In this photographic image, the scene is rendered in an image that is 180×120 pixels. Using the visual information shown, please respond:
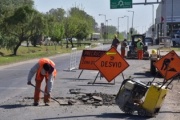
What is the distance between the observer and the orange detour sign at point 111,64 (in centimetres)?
1881

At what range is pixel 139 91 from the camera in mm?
11648

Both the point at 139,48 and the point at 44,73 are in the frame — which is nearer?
the point at 44,73

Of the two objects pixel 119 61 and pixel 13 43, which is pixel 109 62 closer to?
pixel 119 61

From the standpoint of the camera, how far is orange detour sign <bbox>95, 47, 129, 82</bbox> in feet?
61.7

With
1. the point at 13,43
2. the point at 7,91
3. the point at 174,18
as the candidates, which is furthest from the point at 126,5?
the point at 174,18

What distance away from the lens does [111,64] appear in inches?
741

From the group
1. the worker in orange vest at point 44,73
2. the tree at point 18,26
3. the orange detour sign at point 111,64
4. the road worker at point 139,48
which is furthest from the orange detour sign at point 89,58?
the tree at point 18,26

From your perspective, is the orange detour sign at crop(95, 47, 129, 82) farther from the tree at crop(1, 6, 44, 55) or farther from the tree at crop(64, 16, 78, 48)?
the tree at crop(64, 16, 78, 48)

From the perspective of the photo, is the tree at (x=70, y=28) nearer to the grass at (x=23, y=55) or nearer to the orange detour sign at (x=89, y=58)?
the grass at (x=23, y=55)

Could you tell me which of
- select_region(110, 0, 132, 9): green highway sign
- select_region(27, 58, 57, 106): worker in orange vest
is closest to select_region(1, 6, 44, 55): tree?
select_region(110, 0, 132, 9): green highway sign

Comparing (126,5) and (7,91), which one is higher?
(126,5)

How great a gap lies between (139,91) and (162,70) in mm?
6269

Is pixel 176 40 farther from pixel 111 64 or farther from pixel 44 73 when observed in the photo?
pixel 44 73

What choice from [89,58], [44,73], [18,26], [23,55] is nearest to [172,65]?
[44,73]
